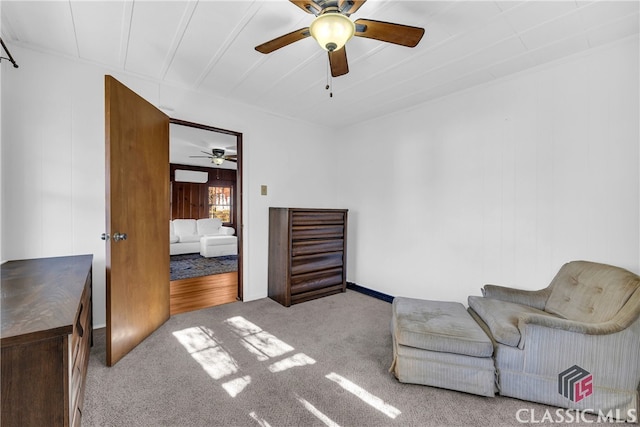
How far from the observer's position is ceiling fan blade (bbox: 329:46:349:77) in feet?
5.91

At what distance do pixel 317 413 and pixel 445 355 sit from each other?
0.89 meters

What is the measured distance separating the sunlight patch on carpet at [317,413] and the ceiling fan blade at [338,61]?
85.9 inches

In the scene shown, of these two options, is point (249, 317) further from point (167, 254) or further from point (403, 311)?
point (403, 311)

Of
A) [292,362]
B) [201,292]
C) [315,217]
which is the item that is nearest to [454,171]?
[315,217]

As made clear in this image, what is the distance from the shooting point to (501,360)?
1727 mm

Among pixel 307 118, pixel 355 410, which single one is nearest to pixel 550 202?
pixel 355 410

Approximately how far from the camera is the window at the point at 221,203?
27.4 ft

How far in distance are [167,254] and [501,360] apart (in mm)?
2923

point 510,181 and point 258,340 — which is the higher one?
point 510,181

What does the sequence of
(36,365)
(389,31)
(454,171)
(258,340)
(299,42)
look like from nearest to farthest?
(36,365) → (389,31) → (299,42) → (258,340) → (454,171)

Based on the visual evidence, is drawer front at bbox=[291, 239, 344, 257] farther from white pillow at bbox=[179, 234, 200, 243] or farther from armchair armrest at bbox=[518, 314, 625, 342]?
white pillow at bbox=[179, 234, 200, 243]

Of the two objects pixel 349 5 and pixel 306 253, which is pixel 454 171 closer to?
pixel 306 253

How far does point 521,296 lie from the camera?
2199mm

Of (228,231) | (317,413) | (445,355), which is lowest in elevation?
(317,413)
